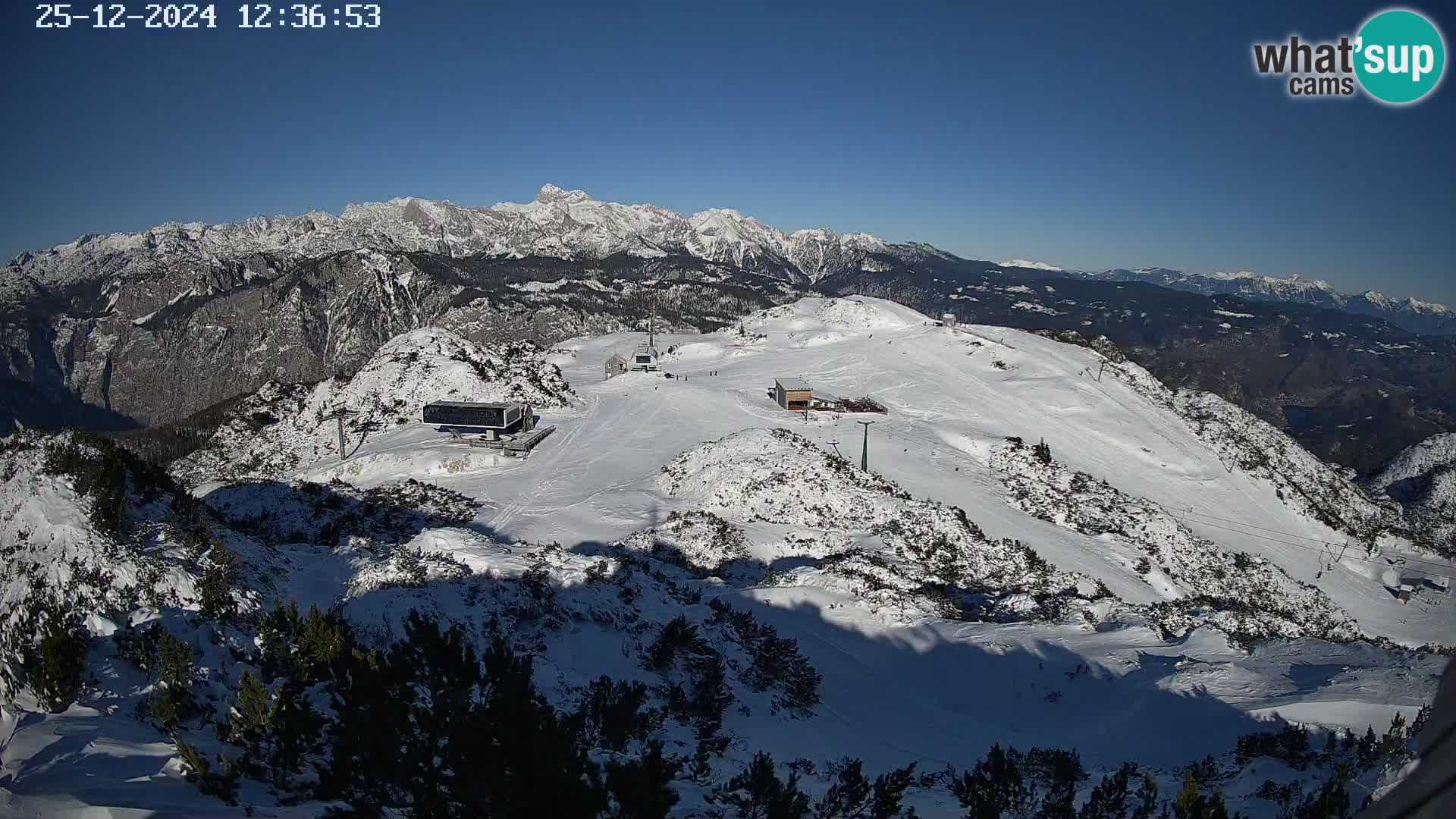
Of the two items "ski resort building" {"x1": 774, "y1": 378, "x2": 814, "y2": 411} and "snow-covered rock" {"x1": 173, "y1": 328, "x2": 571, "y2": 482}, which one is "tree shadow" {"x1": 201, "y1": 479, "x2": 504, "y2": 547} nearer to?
"snow-covered rock" {"x1": 173, "y1": 328, "x2": 571, "y2": 482}

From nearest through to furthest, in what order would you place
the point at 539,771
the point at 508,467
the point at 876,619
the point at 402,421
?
the point at 539,771
the point at 876,619
the point at 508,467
the point at 402,421

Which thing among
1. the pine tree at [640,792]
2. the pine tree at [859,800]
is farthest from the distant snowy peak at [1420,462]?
the pine tree at [640,792]

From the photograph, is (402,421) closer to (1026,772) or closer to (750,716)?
(750,716)

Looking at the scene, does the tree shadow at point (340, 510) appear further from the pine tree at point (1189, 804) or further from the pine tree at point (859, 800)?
the pine tree at point (1189, 804)

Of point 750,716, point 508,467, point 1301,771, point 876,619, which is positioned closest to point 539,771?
point 750,716

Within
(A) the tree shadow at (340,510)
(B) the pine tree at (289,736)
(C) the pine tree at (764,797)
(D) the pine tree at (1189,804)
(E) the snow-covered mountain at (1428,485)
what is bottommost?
(E) the snow-covered mountain at (1428,485)

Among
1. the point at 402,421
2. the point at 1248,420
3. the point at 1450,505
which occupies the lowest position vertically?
the point at 1450,505
